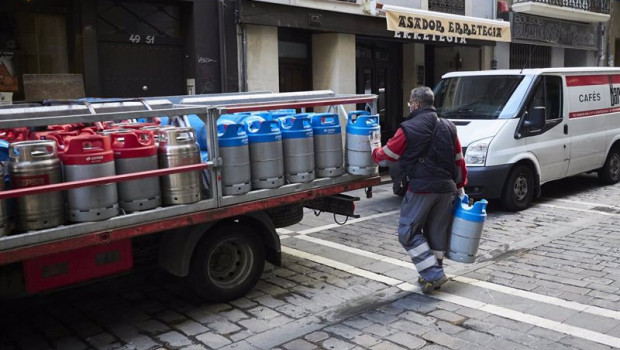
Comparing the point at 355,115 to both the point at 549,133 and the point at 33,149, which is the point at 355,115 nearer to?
the point at 33,149

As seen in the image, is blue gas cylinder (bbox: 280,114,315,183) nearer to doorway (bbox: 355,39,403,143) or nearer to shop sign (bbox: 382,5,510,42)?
shop sign (bbox: 382,5,510,42)

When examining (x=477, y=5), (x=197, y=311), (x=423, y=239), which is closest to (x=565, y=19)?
(x=477, y=5)

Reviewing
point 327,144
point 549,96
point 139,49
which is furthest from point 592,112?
point 139,49

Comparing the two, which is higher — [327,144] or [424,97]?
[424,97]

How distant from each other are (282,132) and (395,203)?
487 centimetres

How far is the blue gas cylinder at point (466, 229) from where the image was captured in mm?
5426

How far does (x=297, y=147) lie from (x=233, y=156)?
2.27 ft

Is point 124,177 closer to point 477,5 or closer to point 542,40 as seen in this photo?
point 477,5

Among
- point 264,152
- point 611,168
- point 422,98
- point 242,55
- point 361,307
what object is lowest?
point 361,307

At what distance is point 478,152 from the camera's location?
865 centimetres

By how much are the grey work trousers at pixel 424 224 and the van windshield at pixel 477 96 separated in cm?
410

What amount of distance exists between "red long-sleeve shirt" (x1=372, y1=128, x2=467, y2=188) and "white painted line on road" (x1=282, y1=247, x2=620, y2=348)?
42.1 inches

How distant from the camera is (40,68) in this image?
9594 mm

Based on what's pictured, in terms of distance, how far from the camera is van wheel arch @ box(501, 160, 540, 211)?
8.88m
